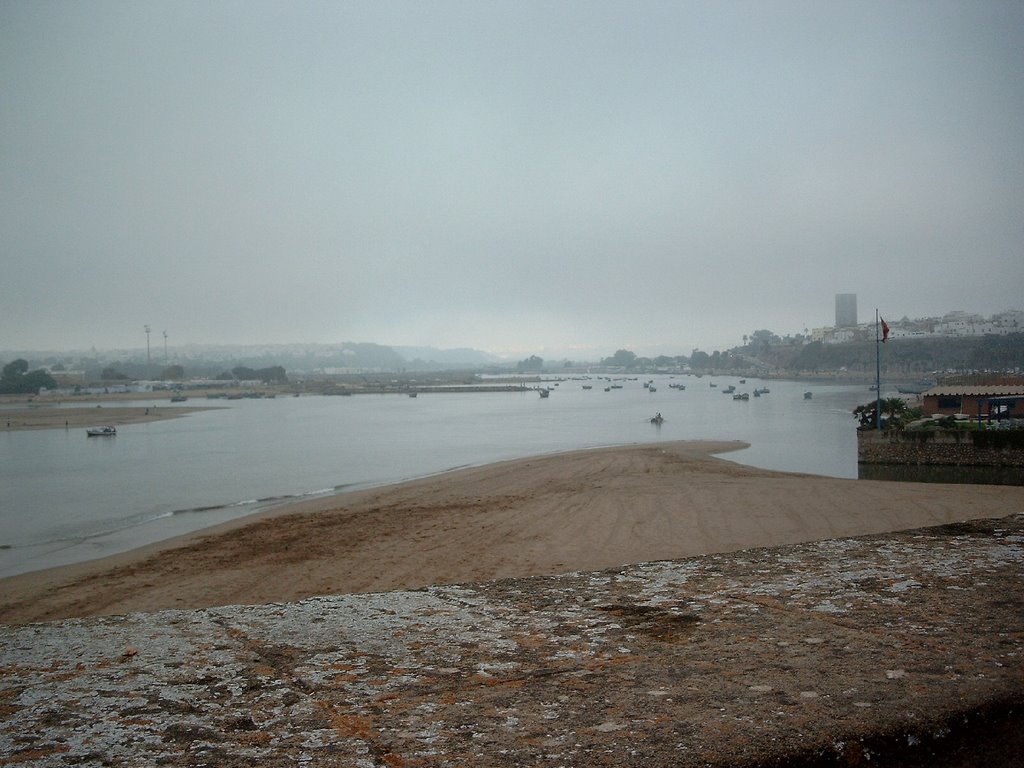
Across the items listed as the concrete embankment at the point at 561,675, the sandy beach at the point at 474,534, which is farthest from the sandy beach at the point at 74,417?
the concrete embankment at the point at 561,675

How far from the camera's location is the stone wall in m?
22.3

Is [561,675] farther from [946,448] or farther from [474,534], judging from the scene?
[946,448]

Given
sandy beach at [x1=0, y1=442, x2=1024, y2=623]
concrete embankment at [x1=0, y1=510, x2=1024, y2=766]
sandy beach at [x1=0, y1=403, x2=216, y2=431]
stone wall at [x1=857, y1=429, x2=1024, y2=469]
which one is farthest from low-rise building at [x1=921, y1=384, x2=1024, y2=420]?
sandy beach at [x1=0, y1=403, x2=216, y2=431]

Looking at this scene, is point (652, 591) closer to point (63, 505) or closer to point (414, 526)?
point (414, 526)

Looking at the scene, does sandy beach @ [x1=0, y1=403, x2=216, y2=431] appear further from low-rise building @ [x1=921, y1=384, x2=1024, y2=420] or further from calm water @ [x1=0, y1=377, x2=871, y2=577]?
low-rise building @ [x1=921, y1=384, x2=1024, y2=420]

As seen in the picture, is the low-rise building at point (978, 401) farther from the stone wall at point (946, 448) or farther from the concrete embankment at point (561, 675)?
the concrete embankment at point (561, 675)

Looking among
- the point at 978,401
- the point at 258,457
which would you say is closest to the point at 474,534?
the point at 978,401

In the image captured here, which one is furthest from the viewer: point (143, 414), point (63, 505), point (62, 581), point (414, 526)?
point (143, 414)

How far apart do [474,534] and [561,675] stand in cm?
1158

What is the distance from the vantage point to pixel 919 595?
379cm

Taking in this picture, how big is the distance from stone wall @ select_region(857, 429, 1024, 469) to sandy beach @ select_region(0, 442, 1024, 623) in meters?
3.89

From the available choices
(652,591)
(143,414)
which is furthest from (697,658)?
(143,414)

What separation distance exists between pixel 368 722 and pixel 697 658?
1349 mm

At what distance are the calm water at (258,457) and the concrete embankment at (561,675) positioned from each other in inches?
549
